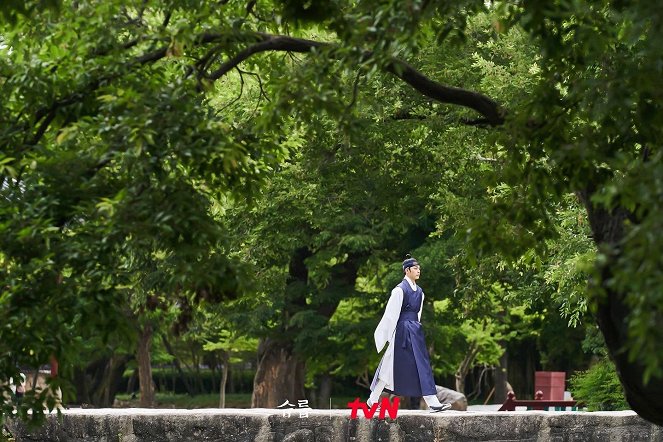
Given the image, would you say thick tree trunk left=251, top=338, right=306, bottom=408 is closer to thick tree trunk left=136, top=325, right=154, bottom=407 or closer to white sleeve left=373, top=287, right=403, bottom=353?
thick tree trunk left=136, top=325, right=154, bottom=407

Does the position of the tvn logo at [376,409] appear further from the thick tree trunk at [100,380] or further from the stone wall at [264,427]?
the thick tree trunk at [100,380]

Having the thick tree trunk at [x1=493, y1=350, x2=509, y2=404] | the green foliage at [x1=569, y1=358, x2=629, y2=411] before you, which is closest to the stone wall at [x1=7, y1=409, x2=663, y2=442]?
the green foliage at [x1=569, y1=358, x2=629, y2=411]

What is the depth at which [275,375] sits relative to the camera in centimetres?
3172

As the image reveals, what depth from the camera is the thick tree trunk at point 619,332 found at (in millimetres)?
9828

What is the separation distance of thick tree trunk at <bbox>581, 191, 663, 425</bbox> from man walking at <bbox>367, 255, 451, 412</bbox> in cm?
709

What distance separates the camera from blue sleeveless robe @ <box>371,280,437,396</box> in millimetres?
17891

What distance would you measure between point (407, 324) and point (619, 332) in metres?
8.46

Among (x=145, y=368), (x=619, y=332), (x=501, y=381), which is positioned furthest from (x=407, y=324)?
(x=501, y=381)

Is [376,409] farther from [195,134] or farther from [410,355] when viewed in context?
[195,134]

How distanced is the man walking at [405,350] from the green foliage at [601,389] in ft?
19.2

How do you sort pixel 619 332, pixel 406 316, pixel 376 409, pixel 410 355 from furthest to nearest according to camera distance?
pixel 406 316, pixel 410 355, pixel 376 409, pixel 619 332

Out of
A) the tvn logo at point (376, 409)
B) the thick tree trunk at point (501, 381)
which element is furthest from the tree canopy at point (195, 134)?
the thick tree trunk at point (501, 381)

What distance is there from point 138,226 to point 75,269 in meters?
0.52

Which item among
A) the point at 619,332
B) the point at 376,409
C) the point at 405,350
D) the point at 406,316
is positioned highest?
the point at 406,316
